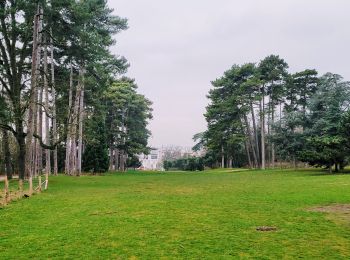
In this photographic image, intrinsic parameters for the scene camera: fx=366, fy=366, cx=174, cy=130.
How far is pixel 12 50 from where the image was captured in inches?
915

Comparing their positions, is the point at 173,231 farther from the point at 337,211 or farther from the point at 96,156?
the point at 96,156

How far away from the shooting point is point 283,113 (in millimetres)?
46125

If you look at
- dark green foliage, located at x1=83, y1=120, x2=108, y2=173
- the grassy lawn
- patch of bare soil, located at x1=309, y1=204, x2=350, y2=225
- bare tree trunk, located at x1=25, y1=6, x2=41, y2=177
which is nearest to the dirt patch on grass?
patch of bare soil, located at x1=309, y1=204, x2=350, y2=225

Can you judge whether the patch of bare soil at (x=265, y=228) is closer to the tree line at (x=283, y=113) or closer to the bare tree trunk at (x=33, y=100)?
the bare tree trunk at (x=33, y=100)

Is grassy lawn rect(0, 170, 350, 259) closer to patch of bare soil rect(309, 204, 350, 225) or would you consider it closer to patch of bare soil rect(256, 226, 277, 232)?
patch of bare soil rect(309, 204, 350, 225)

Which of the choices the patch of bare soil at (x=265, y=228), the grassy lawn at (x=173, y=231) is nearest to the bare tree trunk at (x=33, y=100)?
the grassy lawn at (x=173, y=231)

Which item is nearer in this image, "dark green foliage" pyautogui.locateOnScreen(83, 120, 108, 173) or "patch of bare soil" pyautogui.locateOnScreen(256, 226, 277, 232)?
"patch of bare soil" pyautogui.locateOnScreen(256, 226, 277, 232)

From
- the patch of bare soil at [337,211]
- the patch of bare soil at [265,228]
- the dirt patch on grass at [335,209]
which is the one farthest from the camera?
the dirt patch on grass at [335,209]

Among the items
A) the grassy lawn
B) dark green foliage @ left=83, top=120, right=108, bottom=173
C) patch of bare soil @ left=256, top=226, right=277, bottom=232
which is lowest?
the grassy lawn

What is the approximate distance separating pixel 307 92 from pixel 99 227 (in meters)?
42.3

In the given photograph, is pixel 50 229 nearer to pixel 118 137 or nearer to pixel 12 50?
pixel 12 50

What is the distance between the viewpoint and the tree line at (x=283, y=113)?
104 ft

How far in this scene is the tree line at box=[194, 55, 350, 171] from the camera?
3158 centimetres

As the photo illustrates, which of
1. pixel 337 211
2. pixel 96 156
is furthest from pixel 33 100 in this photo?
pixel 96 156
